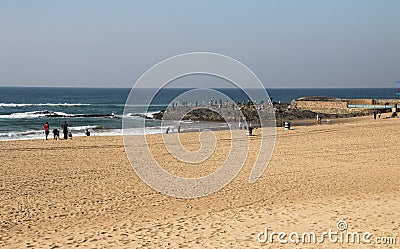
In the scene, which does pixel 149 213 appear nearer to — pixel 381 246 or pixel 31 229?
pixel 31 229

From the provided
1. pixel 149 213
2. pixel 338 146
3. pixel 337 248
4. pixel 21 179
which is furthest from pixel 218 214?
pixel 338 146

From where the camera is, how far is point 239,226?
8.98 m

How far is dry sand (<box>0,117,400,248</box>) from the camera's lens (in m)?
8.48

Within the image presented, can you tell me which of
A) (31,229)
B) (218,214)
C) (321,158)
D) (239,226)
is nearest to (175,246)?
(239,226)

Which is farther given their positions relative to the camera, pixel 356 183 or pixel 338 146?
pixel 338 146

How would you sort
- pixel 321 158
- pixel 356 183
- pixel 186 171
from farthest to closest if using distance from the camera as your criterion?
1. pixel 321 158
2. pixel 186 171
3. pixel 356 183

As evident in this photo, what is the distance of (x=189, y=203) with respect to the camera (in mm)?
11359

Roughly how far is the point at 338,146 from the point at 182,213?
14.1 metres

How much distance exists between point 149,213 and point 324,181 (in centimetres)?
580

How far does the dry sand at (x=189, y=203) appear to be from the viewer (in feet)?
27.8

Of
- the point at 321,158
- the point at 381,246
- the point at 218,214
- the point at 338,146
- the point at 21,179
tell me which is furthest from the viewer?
the point at 338,146

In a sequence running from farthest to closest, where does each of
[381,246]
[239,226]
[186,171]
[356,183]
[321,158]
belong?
1. [321,158]
2. [186,171]
3. [356,183]
4. [239,226]
5. [381,246]

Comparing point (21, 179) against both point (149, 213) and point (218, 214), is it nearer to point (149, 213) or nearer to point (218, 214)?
point (149, 213)

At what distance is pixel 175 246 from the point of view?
786 cm
